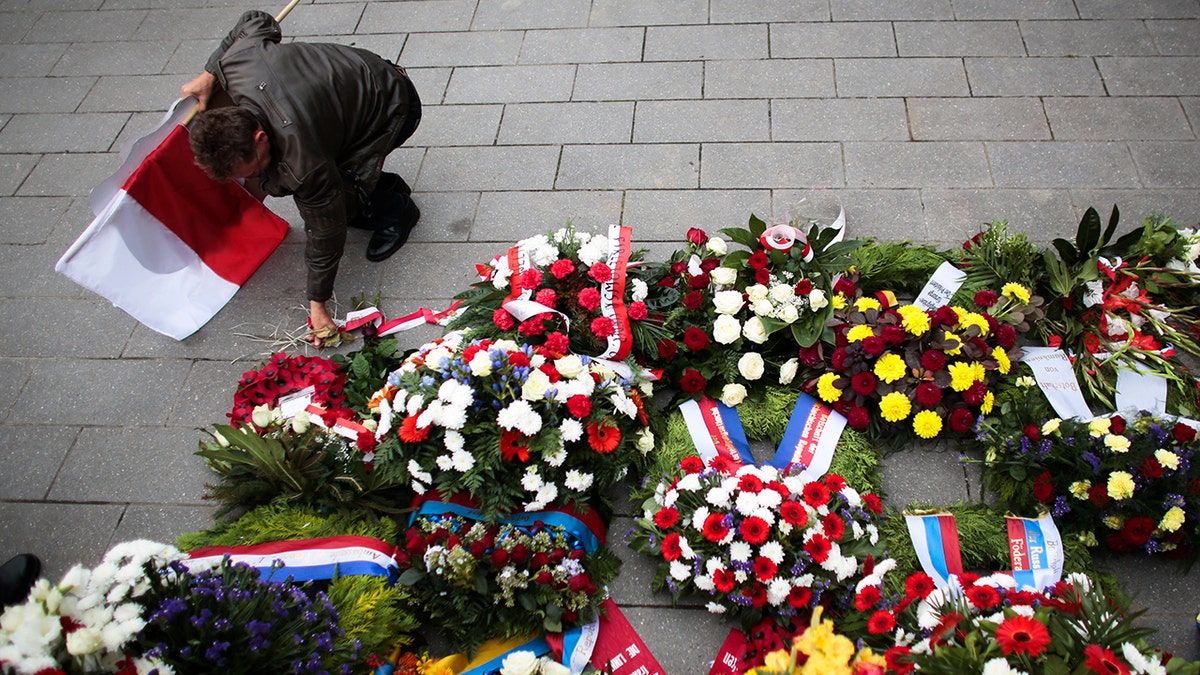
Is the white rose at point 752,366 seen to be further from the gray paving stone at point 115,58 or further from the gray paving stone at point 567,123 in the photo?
the gray paving stone at point 115,58

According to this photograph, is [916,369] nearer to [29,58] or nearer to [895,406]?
[895,406]

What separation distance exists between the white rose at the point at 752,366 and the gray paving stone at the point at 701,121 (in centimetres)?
163

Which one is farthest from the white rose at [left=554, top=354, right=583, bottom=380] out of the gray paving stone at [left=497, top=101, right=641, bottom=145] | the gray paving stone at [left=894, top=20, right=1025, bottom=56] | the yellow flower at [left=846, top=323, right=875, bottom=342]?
the gray paving stone at [left=894, top=20, right=1025, bottom=56]

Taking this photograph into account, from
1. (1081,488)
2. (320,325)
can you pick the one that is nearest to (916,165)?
(1081,488)

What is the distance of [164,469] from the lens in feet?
10.7

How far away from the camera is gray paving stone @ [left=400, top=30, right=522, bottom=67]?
4840 mm

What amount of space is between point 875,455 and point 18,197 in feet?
15.3

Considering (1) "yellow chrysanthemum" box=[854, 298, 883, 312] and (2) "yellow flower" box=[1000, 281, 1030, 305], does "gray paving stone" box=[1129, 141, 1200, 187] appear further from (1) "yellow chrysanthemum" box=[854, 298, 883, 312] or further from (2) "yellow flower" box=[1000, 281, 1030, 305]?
(1) "yellow chrysanthemum" box=[854, 298, 883, 312]

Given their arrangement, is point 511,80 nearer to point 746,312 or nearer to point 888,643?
point 746,312

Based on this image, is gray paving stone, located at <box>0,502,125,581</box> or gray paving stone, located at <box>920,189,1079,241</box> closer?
gray paving stone, located at <box>0,502,125,581</box>

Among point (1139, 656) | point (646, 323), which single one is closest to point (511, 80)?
point (646, 323)

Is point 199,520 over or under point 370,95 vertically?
under

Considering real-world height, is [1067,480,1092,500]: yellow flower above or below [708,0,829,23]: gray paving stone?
below

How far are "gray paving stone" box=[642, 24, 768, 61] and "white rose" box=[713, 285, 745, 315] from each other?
2144mm
